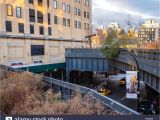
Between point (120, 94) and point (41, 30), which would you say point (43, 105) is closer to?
point (120, 94)

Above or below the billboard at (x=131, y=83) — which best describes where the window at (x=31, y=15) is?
above

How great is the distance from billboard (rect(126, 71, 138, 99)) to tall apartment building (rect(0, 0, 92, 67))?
1009 inches

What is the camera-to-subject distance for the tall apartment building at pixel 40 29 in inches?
1679

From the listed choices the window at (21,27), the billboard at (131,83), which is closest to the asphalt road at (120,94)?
the billboard at (131,83)

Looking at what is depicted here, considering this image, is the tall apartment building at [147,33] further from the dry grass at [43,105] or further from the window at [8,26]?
the dry grass at [43,105]

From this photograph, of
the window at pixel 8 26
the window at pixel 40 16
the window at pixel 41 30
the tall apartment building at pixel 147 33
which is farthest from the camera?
the tall apartment building at pixel 147 33

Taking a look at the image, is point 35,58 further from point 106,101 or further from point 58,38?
point 106,101

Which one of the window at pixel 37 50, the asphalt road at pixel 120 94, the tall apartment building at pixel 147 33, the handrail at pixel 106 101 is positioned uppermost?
the tall apartment building at pixel 147 33

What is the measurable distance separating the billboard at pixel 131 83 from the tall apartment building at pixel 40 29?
2563 centimetres

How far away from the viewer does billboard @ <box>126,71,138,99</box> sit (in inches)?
742

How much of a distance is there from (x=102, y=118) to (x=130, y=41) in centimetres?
4186

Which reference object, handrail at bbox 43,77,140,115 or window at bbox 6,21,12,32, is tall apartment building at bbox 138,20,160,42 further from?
handrail at bbox 43,77,140,115

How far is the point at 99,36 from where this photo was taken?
6325 cm

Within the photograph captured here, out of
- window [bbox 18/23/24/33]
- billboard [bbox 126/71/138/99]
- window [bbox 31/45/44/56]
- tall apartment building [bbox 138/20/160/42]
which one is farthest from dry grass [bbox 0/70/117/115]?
tall apartment building [bbox 138/20/160/42]
